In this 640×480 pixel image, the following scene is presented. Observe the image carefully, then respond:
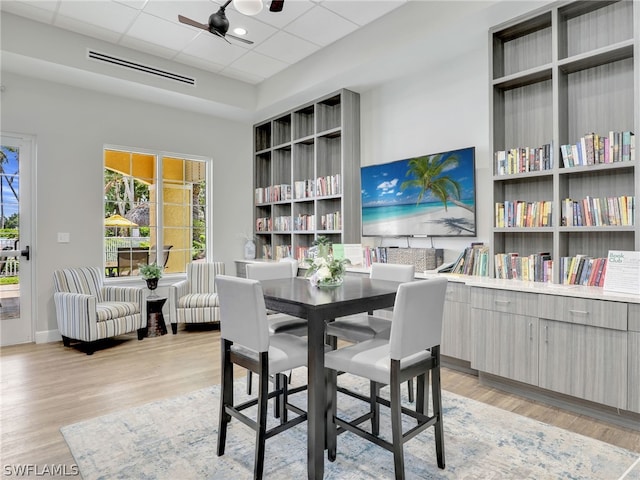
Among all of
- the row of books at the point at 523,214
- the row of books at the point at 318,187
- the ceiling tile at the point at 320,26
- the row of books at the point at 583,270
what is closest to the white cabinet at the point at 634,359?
the row of books at the point at 583,270

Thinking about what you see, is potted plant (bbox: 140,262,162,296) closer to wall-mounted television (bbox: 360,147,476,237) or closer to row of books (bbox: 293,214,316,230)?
row of books (bbox: 293,214,316,230)

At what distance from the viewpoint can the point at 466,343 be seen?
3.44 meters

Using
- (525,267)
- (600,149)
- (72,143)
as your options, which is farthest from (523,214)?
(72,143)

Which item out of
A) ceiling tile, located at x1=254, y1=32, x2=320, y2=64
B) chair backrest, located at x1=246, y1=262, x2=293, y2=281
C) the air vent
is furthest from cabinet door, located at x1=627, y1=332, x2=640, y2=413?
the air vent

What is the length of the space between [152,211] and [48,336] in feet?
6.47

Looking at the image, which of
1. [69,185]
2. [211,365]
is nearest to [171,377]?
[211,365]

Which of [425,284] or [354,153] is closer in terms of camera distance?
[425,284]

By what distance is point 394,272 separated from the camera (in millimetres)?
3170

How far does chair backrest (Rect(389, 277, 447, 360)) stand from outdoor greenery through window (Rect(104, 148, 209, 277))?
449cm

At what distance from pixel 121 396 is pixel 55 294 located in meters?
2.09

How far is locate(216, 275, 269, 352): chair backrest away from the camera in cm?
202

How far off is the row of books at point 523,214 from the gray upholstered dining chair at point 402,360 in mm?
1584

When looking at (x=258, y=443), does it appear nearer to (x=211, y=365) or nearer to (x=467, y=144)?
(x=211, y=365)

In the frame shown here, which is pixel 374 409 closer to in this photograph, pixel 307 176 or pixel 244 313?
pixel 244 313
